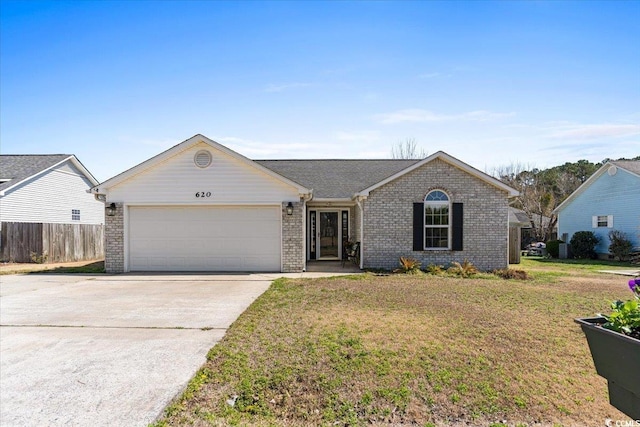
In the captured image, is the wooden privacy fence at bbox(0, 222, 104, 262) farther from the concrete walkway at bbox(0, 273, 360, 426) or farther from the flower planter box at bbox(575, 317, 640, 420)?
the flower planter box at bbox(575, 317, 640, 420)

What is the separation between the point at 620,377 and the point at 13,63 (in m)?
15.3

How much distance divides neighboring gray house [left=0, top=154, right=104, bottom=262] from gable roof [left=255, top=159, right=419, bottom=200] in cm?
879

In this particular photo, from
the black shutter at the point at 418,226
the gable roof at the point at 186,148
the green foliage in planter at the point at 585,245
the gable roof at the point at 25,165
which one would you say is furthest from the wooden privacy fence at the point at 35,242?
the green foliage in planter at the point at 585,245

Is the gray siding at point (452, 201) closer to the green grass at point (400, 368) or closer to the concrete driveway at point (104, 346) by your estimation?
the concrete driveway at point (104, 346)

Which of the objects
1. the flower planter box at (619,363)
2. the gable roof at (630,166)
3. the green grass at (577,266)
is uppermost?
the gable roof at (630,166)

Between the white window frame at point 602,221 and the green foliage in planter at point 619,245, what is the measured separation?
3.47ft

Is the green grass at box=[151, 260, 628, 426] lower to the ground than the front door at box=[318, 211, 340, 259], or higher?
lower

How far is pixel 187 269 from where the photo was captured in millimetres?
13664

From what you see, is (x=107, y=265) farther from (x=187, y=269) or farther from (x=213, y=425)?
(x=213, y=425)

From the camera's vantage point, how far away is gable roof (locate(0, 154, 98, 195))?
20156 millimetres

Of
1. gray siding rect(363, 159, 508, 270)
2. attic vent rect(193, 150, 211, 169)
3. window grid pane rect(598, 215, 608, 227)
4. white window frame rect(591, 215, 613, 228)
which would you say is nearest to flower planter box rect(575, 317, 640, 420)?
gray siding rect(363, 159, 508, 270)

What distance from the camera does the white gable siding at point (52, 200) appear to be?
1956 cm

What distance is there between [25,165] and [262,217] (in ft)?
57.4

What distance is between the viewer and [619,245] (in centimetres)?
1917
